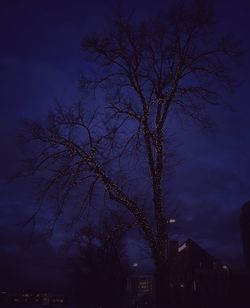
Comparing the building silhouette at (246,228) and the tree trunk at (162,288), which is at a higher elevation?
the building silhouette at (246,228)

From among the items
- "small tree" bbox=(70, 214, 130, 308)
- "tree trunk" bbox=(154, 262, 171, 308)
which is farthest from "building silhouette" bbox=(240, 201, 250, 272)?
"tree trunk" bbox=(154, 262, 171, 308)

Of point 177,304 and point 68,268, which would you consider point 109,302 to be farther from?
point 177,304

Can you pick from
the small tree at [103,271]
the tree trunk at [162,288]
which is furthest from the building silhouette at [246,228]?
the tree trunk at [162,288]

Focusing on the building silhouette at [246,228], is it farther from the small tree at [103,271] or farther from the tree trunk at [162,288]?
the tree trunk at [162,288]

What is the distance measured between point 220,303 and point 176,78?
65.6 ft

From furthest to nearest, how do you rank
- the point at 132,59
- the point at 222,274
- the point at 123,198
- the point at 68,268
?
1. the point at 68,268
2. the point at 222,274
3. the point at 132,59
4. the point at 123,198

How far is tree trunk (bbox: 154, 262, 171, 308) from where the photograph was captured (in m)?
12.5

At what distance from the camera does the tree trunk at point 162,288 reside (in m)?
12.5

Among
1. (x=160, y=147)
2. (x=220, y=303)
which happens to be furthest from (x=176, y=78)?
(x=220, y=303)

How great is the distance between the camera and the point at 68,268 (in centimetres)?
6988

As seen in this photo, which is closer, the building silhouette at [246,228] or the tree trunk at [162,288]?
the tree trunk at [162,288]

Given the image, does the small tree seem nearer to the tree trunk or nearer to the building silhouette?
the building silhouette

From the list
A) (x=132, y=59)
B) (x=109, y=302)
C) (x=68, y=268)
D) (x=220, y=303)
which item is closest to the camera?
(x=132, y=59)

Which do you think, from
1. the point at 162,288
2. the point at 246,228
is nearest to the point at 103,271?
the point at 246,228
